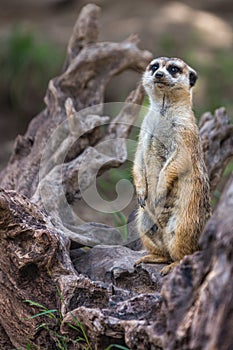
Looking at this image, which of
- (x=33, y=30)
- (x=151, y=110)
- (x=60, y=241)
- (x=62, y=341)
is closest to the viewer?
(x=62, y=341)

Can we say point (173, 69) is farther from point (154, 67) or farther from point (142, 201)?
point (142, 201)

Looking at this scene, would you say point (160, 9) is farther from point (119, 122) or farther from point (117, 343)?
point (117, 343)

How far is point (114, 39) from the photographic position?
9.08m

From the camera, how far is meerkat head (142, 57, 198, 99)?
4.02 m

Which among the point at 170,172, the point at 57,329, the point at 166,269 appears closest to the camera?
the point at 57,329

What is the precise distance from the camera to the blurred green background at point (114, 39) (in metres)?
8.55

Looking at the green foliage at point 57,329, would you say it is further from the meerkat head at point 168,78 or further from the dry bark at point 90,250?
the meerkat head at point 168,78

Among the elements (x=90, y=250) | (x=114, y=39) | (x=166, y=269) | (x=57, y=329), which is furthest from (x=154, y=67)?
(x=114, y=39)

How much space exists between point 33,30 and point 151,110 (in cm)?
528

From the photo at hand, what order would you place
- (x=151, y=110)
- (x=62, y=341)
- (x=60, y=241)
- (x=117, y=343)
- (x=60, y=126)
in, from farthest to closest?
(x=60, y=126)
(x=151, y=110)
(x=60, y=241)
(x=62, y=341)
(x=117, y=343)

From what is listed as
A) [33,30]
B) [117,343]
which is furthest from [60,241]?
[33,30]

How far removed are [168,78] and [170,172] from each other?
617mm

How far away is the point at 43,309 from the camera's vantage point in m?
3.24

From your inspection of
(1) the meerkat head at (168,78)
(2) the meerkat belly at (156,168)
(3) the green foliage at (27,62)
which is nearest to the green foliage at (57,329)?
(2) the meerkat belly at (156,168)
